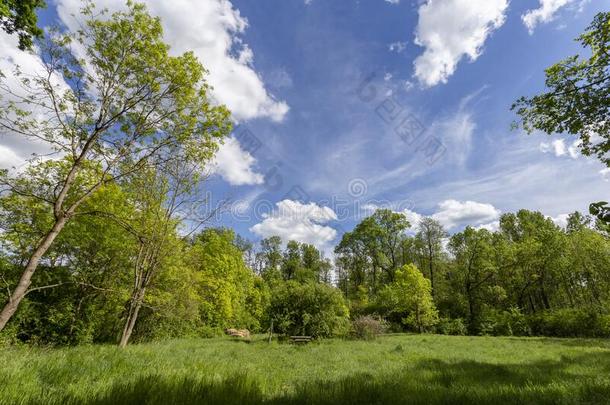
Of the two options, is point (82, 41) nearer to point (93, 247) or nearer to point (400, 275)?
point (93, 247)

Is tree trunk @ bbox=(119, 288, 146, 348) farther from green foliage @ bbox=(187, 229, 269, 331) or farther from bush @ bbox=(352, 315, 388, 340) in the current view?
bush @ bbox=(352, 315, 388, 340)

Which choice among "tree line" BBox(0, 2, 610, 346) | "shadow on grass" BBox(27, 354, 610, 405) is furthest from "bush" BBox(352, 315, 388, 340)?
"shadow on grass" BBox(27, 354, 610, 405)

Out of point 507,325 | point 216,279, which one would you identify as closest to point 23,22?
point 216,279

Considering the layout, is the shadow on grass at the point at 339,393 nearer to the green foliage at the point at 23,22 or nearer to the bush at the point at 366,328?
the green foliage at the point at 23,22

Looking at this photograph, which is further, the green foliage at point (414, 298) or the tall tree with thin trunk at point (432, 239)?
the tall tree with thin trunk at point (432, 239)

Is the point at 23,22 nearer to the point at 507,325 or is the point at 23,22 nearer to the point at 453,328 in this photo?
the point at 453,328

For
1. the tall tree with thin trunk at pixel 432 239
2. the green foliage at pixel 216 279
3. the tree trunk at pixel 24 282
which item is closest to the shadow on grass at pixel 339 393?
the tree trunk at pixel 24 282

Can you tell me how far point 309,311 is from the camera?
2202 cm

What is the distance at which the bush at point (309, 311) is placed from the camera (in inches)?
841

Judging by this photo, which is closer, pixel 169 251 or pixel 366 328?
pixel 169 251

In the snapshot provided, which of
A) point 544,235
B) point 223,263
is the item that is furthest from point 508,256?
point 223,263

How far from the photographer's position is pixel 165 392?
3971mm

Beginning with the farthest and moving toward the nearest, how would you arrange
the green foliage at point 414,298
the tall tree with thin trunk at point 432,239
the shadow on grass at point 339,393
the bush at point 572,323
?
the tall tree with thin trunk at point 432,239
the green foliage at point 414,298
the bush at point 572,323
the shadow on grass at point 339,393

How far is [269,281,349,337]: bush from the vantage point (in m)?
21.4
